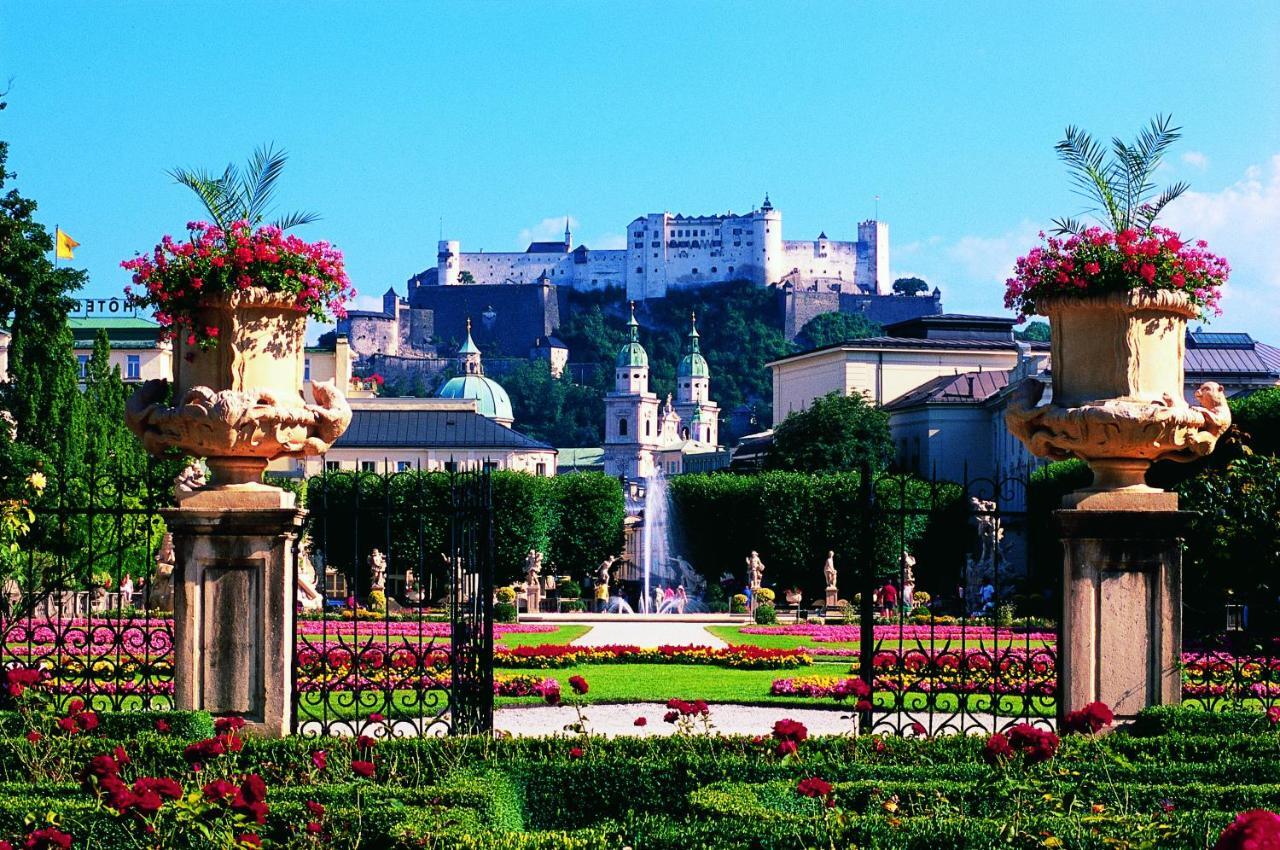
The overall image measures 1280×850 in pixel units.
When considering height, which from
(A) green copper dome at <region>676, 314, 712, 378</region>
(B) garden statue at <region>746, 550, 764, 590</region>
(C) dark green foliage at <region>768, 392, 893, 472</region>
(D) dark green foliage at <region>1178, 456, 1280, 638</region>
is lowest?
(B) garden statue at <region>746, 550, 764, 590</region>

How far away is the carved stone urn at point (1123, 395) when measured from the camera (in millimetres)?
13031

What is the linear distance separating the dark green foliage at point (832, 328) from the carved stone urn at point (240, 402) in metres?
159

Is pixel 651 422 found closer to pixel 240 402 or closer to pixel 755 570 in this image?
pixel 755 570

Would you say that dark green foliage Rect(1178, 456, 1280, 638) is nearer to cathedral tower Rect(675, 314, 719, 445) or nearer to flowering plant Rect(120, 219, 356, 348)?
flowering plant Rect(120, 219, 356, 348)

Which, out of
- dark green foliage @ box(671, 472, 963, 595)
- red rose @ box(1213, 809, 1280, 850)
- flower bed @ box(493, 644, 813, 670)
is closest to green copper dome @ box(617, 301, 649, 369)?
dark green foliage @ box(671, 472, 963, 595)

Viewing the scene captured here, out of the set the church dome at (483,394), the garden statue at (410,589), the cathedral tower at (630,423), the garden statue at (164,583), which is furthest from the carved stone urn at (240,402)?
the cathedral tower at (630,423)

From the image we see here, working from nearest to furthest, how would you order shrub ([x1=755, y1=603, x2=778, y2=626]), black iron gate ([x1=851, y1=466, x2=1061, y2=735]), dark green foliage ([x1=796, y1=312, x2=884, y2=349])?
black iron gate ([x1=851, y1=466, x2=1061, y2=735]), shrub ([x1=755, y1=603, x2=778, y2=626]), dark green foliage ([x1=796, y1=312, x2=884, y2=349])

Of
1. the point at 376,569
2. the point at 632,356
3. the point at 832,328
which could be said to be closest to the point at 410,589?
the point at 376,569

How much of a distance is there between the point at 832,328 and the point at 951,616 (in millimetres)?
133147

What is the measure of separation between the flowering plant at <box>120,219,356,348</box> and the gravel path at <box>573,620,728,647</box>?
17664mm

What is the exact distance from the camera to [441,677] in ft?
75.7

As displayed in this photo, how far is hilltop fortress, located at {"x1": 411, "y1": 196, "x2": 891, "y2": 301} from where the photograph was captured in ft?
615

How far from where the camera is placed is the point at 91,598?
18438 millimetres

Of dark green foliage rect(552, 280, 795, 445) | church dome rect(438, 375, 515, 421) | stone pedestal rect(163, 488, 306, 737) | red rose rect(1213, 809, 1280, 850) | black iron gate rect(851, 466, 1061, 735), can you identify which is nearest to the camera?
red rose rect(1213, 809, 1280, 850)
